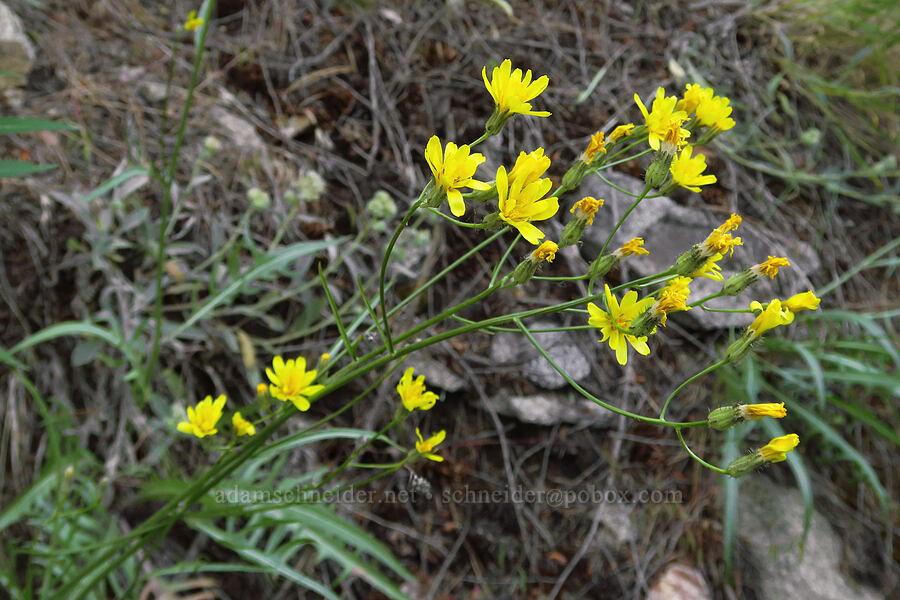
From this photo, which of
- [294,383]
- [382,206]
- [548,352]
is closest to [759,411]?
[294,383]

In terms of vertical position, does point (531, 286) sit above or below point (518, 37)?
below

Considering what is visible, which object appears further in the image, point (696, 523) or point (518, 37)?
point (518, 37)

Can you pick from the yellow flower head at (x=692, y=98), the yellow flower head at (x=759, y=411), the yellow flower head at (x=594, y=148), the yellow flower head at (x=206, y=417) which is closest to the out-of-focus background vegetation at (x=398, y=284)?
the yellow flower head at (x=206, y=417)

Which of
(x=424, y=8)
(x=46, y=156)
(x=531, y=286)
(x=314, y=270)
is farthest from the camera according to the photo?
(x=424, y=8)

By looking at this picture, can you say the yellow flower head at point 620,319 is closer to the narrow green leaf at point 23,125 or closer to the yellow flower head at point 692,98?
the yellow flower head at point 692,98

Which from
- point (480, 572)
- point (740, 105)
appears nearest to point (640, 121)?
point (740, 105)

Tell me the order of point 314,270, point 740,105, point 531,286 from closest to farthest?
1. point 314,270
2. point 531,286
3. point 740,105

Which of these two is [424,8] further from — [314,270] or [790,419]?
[790,419]
